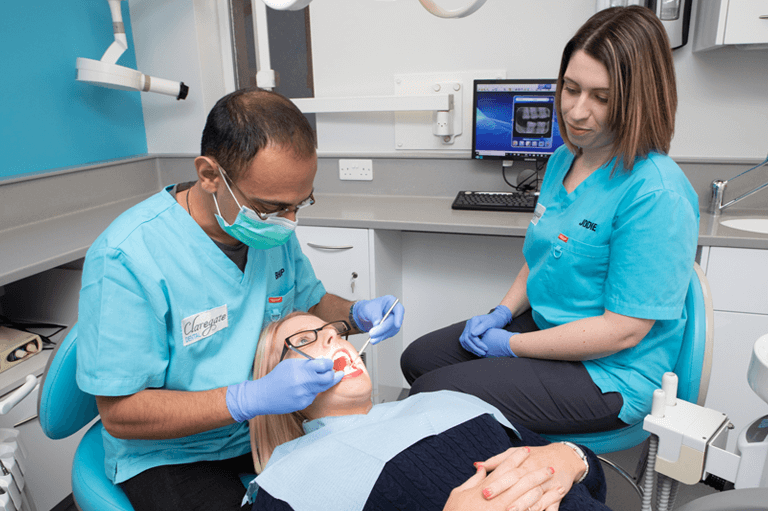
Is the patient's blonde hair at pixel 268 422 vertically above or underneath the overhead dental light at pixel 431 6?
underneath

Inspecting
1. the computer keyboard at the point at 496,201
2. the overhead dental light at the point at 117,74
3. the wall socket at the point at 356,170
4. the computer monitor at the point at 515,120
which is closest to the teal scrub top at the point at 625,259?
the computer keyboard at the point at 496,201

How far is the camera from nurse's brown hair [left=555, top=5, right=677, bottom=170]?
105 cm

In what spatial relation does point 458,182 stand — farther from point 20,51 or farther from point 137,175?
point 20,51

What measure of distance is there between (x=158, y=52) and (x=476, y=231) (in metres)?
1.77

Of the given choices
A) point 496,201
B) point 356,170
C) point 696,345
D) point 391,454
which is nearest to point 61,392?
point 391,454

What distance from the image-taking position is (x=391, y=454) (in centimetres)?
90

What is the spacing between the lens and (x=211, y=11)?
2.48 metres

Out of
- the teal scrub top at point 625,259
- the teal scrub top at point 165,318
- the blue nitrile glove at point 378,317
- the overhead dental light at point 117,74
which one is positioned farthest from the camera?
the overhead dental light at point 117,74

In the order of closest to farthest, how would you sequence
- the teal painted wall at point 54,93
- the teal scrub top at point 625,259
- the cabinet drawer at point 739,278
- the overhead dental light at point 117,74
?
the teal scrub top at point 625,259 → the cabinet drawer at point 739,278 → the teal painted wall at point 54,93 → the overhead dental light at point 117,74

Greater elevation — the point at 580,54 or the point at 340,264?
the point at 580,54

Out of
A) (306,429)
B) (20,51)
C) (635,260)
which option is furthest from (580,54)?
(20,51)

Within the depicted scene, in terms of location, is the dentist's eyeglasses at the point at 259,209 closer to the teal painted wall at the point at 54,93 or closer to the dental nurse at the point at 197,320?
the dental nurse at the point at 197,320

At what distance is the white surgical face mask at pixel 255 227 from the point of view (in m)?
0.96

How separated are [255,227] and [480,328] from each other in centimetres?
Answer: 67
